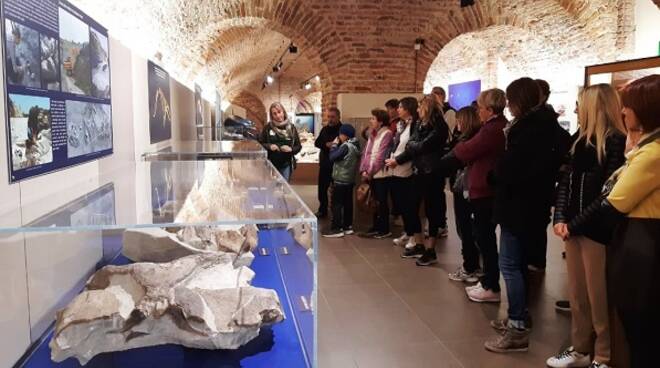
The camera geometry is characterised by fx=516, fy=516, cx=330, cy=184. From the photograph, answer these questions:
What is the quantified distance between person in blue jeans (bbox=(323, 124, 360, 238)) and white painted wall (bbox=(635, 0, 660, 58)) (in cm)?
440

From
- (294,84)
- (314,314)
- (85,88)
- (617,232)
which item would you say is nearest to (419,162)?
(617,232)

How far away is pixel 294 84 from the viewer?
1040 inches

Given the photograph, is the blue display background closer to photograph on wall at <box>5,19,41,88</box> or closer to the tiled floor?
photograph on wall at <box>5,19,41,88</box>

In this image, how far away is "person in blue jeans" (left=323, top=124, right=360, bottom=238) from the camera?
21.1 feet

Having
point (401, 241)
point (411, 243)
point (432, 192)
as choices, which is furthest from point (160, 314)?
point (401, 241)

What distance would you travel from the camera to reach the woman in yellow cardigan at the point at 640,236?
6.86 feet

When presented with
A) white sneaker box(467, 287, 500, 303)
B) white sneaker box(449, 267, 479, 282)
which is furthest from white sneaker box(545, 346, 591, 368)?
white sneaker box(449, 267, 479, 282)

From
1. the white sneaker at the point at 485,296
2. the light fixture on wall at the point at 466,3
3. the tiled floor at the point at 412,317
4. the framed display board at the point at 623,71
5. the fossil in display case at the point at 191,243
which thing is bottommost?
the tiled floor at the point at 412,317

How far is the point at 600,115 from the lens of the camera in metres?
2.71

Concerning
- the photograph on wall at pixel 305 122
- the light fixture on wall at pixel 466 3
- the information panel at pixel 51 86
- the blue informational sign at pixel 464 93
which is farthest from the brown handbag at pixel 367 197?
the photograph on wall at pixel 305 122

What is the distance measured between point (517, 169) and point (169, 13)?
5.53 metres

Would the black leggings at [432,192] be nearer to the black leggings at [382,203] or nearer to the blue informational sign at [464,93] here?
the black leggings at [382,203]

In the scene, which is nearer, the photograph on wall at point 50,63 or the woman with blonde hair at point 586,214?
the photograph on wall at point 50,63

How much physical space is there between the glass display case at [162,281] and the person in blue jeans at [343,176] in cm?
447
